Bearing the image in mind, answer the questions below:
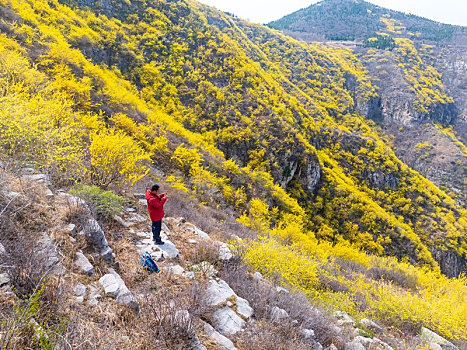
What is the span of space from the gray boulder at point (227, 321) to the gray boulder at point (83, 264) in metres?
1.72

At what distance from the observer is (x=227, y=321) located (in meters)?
3.05

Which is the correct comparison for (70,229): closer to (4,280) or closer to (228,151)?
(4,280)

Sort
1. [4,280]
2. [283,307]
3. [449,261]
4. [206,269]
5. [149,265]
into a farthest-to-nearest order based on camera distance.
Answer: [449,261] → [206,269] → [283,307] → [149,265] → [4,280]

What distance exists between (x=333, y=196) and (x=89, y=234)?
34.6 m

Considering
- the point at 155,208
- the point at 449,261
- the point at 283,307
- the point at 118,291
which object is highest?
the point at 155,208

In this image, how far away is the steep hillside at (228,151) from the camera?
227 inches

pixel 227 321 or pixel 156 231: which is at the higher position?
pixel 156 231

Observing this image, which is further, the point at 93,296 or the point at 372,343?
the point at 372,343

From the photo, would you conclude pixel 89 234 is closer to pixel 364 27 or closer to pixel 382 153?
pixel 382 153

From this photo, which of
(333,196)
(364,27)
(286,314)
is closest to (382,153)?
(333,196)

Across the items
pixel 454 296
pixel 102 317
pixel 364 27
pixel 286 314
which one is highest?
pixel 364 27

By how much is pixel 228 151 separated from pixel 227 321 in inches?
974

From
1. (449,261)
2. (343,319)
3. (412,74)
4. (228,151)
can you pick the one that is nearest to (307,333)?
(343,319)

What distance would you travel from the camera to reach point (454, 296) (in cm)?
742
